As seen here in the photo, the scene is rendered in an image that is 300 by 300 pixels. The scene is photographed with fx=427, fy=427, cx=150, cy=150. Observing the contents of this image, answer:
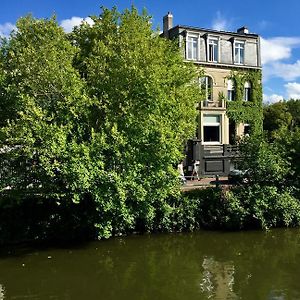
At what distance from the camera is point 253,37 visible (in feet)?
132

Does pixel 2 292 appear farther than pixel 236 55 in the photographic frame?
No

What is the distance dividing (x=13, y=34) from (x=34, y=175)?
606 cm

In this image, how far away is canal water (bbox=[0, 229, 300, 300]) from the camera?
1221 centimetres

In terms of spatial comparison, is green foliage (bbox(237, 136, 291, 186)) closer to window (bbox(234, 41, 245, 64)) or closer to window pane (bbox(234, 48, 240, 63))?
window pane (bbox(234, 48, 240, 63))

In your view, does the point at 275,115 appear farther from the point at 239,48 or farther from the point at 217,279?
the point at 217,279

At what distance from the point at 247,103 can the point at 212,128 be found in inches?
162

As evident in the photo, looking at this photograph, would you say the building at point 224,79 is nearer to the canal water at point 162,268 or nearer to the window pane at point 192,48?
the window pane at point 192,48

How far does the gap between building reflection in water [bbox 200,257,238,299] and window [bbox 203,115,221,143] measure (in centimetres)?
2305

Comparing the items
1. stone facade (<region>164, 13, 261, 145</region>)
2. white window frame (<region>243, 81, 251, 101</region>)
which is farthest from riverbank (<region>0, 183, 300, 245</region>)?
white window frame (<region>243, 81, 251, 101</region>)

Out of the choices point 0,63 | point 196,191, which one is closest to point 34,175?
point 0,63

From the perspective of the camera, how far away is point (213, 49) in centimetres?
3816

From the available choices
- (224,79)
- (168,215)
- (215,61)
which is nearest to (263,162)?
(168,215)

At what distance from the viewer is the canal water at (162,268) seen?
12211 millimetres

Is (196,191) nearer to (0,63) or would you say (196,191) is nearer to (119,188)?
(119,188)
